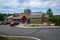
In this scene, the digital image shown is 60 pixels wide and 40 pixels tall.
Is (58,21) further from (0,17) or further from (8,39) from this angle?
(0,17)

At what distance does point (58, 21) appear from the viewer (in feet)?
167

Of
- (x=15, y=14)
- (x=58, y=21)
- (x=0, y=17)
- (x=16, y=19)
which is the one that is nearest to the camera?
(x=58, y=21)

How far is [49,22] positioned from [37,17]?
17.4 meters

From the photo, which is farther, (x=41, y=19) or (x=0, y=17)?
(x=0, y=17)

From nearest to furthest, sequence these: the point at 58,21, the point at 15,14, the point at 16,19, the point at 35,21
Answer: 1. the point at 58,21
2. the point at 35,21
3. the point at 16,19
4. the point at 15,14

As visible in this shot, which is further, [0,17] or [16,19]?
[0,17]

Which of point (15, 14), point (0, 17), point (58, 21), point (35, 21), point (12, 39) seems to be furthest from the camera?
point (0, 17)

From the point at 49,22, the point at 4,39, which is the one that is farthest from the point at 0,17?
the point at 4,39

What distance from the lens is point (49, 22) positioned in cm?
5366

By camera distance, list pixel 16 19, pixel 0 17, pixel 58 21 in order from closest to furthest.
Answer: pixel 58 21, pixel 16 19, pixel 0 17

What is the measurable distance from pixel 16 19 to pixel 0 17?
16.8 metres

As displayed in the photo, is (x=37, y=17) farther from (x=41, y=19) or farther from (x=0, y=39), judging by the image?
(x=0, y=39)

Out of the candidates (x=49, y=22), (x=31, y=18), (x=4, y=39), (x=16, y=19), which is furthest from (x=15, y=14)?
(x=4, y=39)

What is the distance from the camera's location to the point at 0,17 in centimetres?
9388
